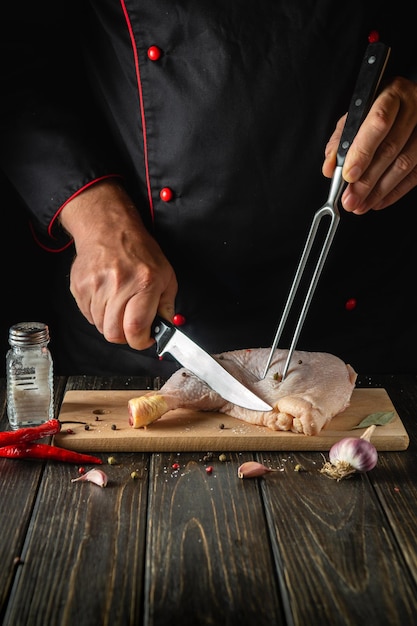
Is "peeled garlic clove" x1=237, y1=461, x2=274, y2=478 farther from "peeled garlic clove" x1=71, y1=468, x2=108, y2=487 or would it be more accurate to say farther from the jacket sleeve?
the jacket sleeve

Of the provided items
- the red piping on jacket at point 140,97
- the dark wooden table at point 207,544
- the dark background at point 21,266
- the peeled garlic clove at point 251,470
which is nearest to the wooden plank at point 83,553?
the dark wooden table at point 207,544

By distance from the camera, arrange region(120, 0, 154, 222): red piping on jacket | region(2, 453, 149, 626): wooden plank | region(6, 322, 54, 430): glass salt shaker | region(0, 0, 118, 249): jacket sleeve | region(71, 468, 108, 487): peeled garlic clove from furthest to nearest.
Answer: region(0, 0, 118, 249): jacket sleeve → region(120, 0, 154, 222): red piping on jacket → region(6, 322, 54, 430): glass salt shaker → region(71, 468, 108, 487): peeled garlic clove → region(2, 453, 149, 626): wooden plank

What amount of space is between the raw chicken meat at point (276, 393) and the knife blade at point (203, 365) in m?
0.04

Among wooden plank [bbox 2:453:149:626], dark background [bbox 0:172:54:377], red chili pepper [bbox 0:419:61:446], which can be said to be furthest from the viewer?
dark background [bbox 0:172:54:377]

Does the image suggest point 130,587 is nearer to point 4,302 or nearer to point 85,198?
point 85,198

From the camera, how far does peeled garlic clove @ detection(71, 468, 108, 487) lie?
1.49m

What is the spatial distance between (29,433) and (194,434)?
0.33 m

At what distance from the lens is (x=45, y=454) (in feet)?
5.17

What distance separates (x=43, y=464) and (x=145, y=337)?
335 mm

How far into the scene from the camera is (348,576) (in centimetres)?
124

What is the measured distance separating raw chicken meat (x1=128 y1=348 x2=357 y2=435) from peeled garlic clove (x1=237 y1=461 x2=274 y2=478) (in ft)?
0.47

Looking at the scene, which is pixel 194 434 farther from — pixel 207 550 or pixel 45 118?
pixel 45 118

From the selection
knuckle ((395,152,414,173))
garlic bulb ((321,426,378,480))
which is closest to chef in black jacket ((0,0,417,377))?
knuckle ((395,152,414,173))

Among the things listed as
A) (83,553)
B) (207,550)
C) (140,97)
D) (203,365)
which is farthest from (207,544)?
(140,97)
